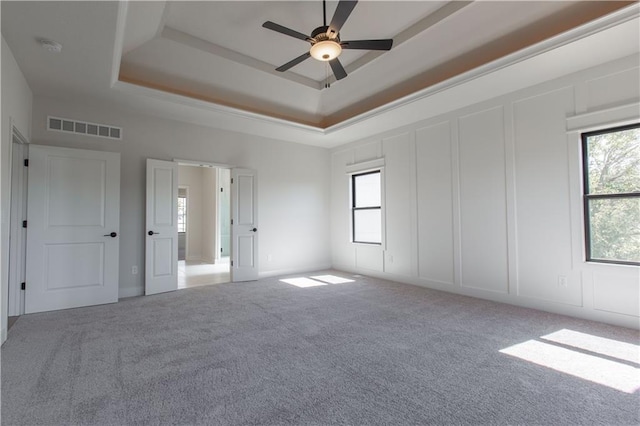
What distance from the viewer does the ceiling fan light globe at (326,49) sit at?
2965 millimetres

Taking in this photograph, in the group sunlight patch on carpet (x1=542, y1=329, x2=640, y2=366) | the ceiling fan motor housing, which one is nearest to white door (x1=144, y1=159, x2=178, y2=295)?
the ceiling fan motor housing

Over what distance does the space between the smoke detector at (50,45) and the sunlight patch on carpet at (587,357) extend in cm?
494

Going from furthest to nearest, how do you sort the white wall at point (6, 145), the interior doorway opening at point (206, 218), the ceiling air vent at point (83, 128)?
the interior doorway opening at point (206, 218), the ceiling air vent at point (83, 128), the white wall at point (6, 145)

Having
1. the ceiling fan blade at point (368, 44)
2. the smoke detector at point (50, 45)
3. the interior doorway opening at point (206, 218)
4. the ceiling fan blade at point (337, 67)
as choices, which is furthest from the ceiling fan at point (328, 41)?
the interior doorway opening at point (206, 218)

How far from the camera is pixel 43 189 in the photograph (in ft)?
12.7

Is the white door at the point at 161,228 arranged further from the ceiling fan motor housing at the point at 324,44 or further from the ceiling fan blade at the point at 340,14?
the ceiling fan blade at the point at 340,14

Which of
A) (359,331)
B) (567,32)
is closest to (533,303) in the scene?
(359,331)

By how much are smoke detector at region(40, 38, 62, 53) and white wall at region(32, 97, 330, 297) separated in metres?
1.48

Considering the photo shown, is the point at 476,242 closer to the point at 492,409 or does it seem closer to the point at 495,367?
the point at 495,367

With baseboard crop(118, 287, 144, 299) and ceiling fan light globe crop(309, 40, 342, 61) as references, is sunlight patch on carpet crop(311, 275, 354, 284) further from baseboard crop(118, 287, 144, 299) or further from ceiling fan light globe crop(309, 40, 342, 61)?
ceiling fan light globe crop(309, 40, 342, 61)

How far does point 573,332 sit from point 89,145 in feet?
21.0

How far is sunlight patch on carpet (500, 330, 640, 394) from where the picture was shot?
86.4 inches

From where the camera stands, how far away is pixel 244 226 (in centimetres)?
572

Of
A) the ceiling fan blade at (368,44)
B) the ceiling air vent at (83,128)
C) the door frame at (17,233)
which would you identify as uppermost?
the ceiling fan blade at (368,44)
